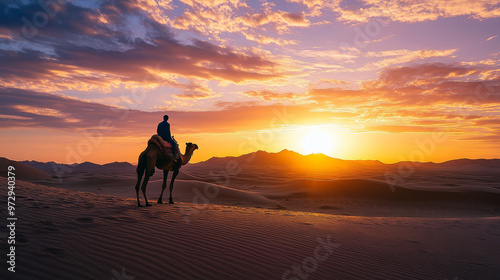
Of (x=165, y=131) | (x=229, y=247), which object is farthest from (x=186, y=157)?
(x=229, y=247)

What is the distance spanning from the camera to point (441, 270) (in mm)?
6535

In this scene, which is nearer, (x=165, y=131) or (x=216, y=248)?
(x=216, y=248)

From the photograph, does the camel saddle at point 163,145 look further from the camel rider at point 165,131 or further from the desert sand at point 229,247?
the desert sand at point 229,247

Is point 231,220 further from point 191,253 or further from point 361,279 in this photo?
point 361,279

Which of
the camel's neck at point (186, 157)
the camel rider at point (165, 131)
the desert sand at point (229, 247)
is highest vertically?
the camel rider at point (165, 131)

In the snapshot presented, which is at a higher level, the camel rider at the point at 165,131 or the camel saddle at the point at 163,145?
the camel rider at the point at 165,131

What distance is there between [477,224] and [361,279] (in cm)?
942

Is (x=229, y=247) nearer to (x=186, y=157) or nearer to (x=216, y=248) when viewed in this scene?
(x=216, y=248)

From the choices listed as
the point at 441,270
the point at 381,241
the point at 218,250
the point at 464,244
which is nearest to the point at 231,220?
the point at 218,250

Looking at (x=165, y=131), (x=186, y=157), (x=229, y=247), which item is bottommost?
(x=229, y=247)

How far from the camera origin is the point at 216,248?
6.18 metres

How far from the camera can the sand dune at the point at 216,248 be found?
4770mm

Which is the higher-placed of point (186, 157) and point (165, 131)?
point (165, 131)

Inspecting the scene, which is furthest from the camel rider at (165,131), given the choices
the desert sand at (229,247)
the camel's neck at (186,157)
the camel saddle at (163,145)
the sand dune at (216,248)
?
the sand dune at (216,248)
